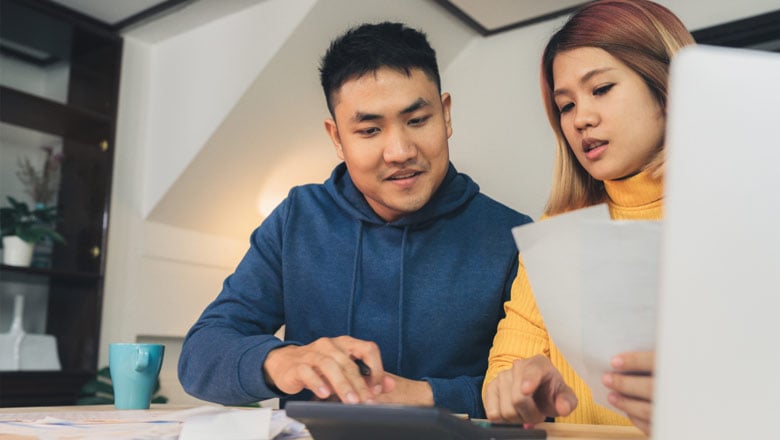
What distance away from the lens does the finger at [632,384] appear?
530 mm

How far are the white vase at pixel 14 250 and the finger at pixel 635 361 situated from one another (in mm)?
2919

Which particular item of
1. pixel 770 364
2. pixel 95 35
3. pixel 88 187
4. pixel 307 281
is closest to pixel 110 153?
pixel 88 187

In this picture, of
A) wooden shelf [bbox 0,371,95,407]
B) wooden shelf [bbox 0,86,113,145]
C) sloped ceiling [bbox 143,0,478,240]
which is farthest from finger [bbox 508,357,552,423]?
wooden shelf [bbox 0,86,113,145]

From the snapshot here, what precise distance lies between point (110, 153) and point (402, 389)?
268cm

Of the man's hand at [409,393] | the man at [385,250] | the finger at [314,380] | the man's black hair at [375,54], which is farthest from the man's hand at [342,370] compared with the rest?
the man's black hair at [375,54]

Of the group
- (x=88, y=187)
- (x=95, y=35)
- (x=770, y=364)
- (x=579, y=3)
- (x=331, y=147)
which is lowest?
(x=770, y=364)

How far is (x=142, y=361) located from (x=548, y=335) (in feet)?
2.01

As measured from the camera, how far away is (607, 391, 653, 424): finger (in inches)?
21.8

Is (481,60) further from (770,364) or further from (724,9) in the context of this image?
(770,364)

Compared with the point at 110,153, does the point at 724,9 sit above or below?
above

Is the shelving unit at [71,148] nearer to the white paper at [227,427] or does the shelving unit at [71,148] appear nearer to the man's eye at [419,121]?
the man's eye at [419,121]

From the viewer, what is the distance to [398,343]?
1251 millimetres

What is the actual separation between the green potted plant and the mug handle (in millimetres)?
2178

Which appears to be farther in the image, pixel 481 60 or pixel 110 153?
pixel 481 60
